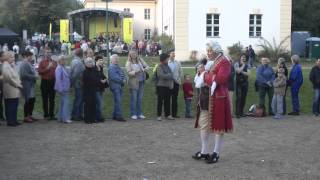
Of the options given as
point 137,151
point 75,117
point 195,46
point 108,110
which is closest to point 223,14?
point 195,46

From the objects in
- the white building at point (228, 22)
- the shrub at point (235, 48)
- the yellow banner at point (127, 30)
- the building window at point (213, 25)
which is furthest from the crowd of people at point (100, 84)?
the yellow banner at point (127, 30)

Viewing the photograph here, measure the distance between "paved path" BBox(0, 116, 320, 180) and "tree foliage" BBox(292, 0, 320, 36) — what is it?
43.5m

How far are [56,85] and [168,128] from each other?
3.01 metres

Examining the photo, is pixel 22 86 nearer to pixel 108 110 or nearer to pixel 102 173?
pixel 108 110

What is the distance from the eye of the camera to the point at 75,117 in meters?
14.5

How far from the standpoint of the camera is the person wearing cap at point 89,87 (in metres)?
13.9

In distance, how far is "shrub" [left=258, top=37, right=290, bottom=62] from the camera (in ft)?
124

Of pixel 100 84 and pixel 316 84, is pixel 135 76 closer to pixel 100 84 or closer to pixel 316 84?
pixel 100 84

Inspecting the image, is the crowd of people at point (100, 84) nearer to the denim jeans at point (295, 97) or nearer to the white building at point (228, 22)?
the denim jeans at point (295, 97)

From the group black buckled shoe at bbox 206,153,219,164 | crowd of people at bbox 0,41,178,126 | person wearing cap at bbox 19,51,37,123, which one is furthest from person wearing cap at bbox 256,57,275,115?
black buckled shoe at bbox 206,153,219,164

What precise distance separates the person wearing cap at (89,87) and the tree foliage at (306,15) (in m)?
44.9

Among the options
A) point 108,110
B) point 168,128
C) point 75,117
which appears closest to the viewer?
point 168,128

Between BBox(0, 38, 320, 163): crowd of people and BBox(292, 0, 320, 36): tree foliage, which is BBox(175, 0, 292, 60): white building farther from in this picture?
BBox(0, 38, 320, 163): crowd of people

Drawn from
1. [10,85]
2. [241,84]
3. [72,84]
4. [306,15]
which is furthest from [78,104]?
[306,15]
